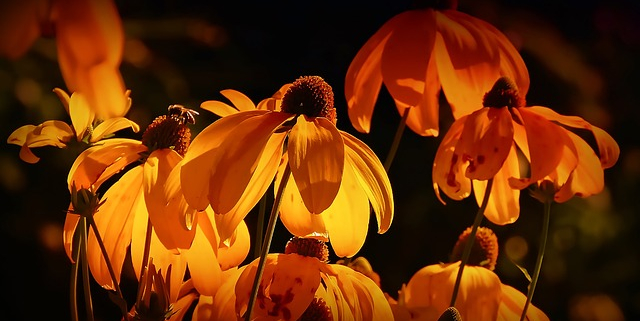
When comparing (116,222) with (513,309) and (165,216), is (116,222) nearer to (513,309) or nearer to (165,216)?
(165,216)

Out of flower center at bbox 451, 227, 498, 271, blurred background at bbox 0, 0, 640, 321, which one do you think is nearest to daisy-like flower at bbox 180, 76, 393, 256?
flower center at bbox 451, 227, 498, 271

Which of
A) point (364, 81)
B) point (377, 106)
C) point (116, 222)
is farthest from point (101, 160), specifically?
point (377, 106)

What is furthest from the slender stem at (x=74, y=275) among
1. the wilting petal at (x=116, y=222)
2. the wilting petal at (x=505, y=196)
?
the wilting petal at (x=505, y=196)

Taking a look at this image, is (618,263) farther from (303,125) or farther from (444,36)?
(303,125)

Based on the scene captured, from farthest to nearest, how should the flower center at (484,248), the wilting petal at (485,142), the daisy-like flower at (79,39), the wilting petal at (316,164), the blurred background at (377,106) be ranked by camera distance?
the blurred background at (377,106) → the flower center at (484,248) → the wilting petal at (485,142) → the wilting petal at (316,164) → the daisy-like flower at (79,39)

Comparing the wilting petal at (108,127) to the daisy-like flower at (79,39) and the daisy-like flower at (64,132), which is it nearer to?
the daisy-like flower at (64,132)
